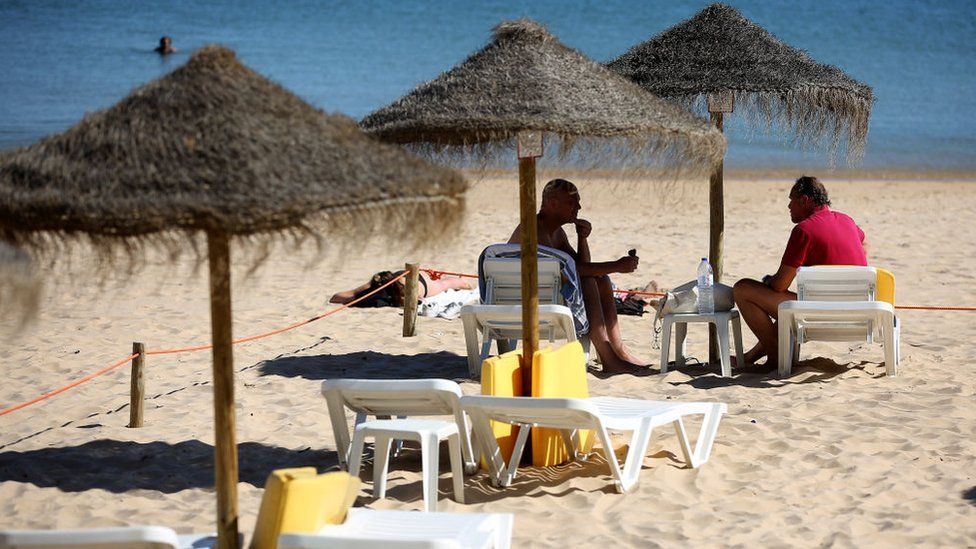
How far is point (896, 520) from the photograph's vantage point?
15.2 feet

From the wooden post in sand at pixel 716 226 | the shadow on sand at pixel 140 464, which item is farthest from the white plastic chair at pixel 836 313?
the shadow on sand at pixel 140 464

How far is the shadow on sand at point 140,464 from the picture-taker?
5344 millimetres

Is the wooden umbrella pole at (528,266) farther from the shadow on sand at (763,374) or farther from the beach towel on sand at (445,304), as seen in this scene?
the beach towel on sand at (445,304)

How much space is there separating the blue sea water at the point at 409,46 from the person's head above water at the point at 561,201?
17.8 metres

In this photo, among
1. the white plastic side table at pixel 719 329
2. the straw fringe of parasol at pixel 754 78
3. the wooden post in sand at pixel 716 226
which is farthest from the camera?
the wooden post in sand at pixel 716 226

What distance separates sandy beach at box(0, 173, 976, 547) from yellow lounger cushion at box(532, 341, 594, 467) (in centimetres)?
11

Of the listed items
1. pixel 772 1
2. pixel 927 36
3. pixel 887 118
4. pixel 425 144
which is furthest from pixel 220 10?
pixel 425 144

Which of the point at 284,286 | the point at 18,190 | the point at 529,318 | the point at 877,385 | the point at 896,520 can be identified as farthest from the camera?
the point at 284,286

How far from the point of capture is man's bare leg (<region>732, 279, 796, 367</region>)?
287 inches

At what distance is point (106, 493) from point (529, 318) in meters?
2.01

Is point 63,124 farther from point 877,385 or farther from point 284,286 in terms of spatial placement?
point 877,385

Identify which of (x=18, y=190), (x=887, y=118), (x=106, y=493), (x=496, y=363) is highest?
(x=887, y=118)

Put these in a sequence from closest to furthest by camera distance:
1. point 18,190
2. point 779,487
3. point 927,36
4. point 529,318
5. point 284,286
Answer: point 18,190
point 779,487
point 529,318
point 284,286
point 927,36

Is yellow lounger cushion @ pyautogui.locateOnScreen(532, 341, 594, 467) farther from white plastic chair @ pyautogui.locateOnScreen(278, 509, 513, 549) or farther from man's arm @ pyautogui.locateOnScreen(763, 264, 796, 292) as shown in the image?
man's arm @ pyautogui.locateOnScreen(763, 264, 796, 292)
